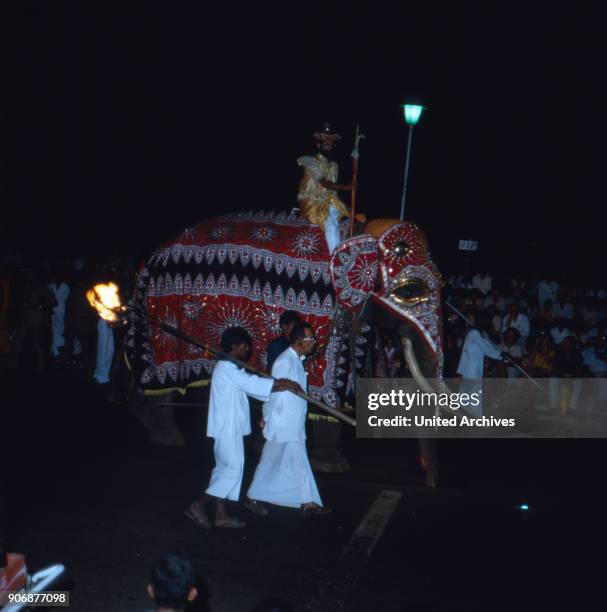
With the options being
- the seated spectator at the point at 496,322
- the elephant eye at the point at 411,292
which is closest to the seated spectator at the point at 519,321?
the seated spectator at the point at 496,322

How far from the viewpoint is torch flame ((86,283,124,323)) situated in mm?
6699

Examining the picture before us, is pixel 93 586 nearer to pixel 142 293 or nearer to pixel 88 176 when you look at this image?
pixel 142 293

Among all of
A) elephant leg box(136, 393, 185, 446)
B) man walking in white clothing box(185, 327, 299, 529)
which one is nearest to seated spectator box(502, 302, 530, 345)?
elephant leg box(136, 393, 185, 446)

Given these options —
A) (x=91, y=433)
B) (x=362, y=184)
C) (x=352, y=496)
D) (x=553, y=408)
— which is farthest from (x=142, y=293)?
(x=362, y=184)

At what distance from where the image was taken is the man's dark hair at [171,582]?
382 cm

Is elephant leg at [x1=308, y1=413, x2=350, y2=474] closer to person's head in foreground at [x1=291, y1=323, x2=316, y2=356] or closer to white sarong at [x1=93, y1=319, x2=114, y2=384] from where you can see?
person's head in foreground at [x1=291, y1=323, x2=316, y2=356]

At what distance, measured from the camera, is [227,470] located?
6.62m

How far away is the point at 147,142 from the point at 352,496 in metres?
16.7

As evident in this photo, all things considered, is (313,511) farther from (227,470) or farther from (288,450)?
(227,470)

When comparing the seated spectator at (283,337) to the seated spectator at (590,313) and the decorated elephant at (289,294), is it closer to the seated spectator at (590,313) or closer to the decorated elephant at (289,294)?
the decorated elephant at (289,294)

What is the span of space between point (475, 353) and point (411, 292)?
8.65 feet

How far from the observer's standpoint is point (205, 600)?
5258 millimetres

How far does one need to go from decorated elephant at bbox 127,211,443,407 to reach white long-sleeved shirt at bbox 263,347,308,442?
1313mm

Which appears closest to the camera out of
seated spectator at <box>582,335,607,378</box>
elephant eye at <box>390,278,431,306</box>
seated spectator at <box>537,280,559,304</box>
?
elephant eye at <box>390,278,431,306</box>
